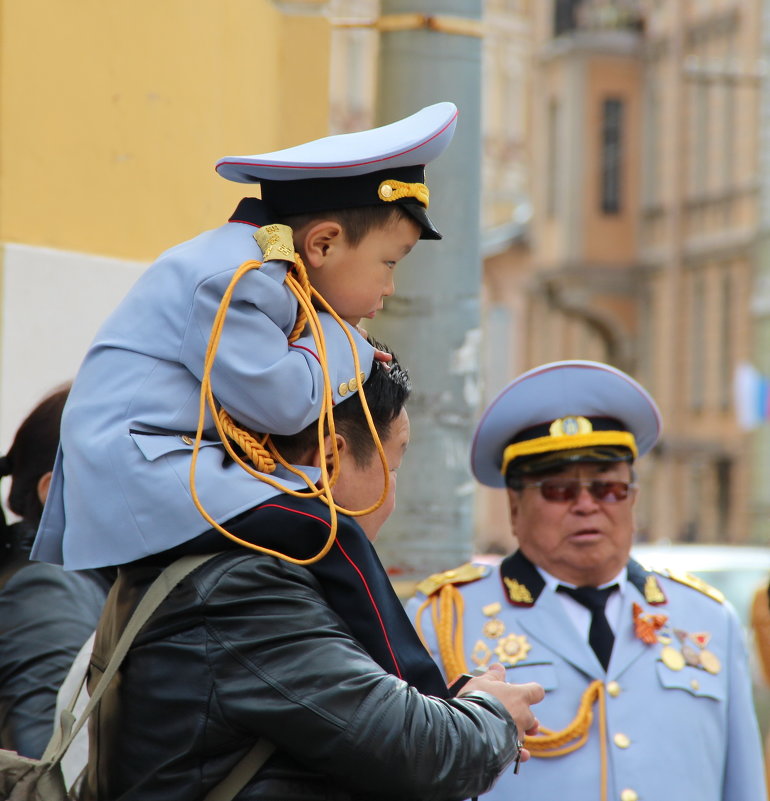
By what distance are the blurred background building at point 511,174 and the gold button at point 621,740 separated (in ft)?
3.31

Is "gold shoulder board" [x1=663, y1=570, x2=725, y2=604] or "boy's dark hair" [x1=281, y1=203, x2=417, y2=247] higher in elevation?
"boy's dark hair" [x1=281, y1=203, x2=417, y2=247]

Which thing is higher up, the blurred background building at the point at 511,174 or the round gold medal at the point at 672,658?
the blurred background building at the point at 511,174

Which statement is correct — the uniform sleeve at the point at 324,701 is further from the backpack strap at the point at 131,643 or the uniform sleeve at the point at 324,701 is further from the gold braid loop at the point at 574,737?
→ the gold braid loop at the point at 574,737

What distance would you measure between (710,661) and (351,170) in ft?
5.48

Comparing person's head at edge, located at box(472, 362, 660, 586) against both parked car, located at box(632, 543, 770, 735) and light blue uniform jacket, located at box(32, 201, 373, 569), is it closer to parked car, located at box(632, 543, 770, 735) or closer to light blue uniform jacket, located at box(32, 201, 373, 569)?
light blue uniform jacket, located at box(32, 201, 373, 569)

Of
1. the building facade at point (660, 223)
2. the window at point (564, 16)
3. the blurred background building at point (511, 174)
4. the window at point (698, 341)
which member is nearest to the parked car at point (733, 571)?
the blurred background building at point (511, 174)

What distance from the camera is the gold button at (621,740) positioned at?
3.10 metres

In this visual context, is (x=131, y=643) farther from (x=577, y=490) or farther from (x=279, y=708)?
(x=577, y=490)

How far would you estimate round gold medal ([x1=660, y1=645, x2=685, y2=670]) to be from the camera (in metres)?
3.22

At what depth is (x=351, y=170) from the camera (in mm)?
2027

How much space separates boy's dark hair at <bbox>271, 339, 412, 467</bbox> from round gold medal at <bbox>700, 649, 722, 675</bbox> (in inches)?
54.1

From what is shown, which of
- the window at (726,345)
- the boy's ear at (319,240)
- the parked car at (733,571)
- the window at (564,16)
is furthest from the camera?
the window at (564,16)

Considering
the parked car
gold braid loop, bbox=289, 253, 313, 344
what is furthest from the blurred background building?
the parked car

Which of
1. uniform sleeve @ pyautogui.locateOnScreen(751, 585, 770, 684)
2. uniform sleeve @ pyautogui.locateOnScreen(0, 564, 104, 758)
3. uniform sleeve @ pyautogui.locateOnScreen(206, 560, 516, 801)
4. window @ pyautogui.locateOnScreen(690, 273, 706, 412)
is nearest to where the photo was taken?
uniform sleeve @ pyautogui.locateOnScreen(206, 560, 516, 801)
